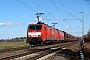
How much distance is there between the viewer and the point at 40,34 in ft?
111

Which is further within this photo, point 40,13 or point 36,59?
point 40,13

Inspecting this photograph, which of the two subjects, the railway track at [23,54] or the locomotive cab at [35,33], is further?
the locomotive cab at [35,33]

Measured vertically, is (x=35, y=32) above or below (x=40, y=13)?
below

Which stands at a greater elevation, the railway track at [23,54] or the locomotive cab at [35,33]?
the locomotive cab at [35,33]

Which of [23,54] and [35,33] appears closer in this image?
[23,54]

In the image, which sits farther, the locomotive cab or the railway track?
the locomotive cab

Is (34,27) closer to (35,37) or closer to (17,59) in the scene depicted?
(35,37)

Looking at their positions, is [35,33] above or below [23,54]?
above

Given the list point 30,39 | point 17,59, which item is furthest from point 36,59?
point 30,39

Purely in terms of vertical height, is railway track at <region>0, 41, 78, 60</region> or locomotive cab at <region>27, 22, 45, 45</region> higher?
locomotive cab at <region>27, 22, 45, 45</region>

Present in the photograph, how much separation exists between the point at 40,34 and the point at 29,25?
2401 millimetres

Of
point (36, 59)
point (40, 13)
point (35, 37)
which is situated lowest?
point (36, 59)

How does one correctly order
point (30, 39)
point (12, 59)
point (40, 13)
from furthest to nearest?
point (40, 13)
point (30, 39)
point (12, 59)

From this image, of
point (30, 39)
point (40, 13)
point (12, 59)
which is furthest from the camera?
point (40, 13)
